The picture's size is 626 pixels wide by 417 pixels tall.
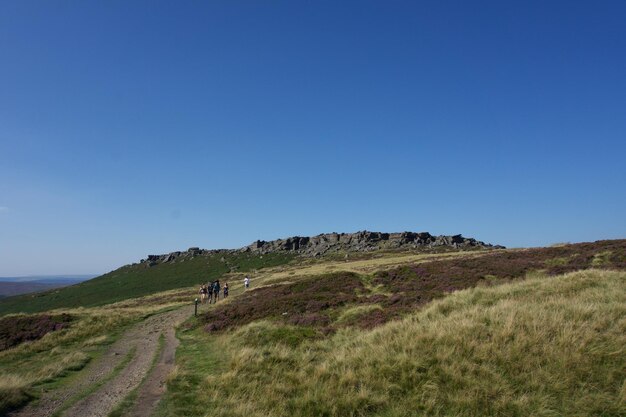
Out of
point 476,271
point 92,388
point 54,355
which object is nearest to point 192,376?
point 92,388

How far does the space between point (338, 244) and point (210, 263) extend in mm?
46906

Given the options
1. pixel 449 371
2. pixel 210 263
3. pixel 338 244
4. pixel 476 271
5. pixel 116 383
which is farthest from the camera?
pixel 338 244

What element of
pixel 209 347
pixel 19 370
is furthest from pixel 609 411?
pixel 19 370

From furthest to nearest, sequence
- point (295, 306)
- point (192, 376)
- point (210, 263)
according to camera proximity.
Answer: point (210, 263) < point (295, 306) < point (192, 376)

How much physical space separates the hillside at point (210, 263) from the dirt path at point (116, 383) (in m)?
62.9

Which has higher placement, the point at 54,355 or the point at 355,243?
the point at 355,243

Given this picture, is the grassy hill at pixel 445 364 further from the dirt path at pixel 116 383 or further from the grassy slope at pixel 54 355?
the grassy slope at pixel 54 355

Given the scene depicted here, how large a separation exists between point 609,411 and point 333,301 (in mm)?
20756

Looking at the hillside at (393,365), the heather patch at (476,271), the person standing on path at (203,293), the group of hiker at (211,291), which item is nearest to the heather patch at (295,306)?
the hillside at (393,365)

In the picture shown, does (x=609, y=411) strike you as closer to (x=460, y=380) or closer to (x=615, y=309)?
(x=460, y=380)

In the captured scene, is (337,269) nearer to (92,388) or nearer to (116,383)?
(116,383)

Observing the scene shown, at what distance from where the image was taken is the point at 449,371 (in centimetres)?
1030

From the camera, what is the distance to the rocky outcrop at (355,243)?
408 feet

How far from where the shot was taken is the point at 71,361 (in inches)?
741
